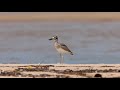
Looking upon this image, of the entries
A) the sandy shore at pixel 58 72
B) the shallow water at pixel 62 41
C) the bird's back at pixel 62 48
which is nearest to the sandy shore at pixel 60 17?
the shallow water at pixel 62 41

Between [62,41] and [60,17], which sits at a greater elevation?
[60,17]

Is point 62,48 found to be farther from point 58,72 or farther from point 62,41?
point 62,41

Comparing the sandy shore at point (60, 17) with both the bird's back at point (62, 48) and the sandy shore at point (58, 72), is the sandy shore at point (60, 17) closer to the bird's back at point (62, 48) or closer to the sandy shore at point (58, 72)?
the bird's back at point (62, 48)

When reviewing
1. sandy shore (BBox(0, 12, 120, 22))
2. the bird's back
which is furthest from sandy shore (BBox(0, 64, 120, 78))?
sandy shore (BBox(0, 12, 120, 22))

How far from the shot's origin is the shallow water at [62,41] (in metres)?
9.20

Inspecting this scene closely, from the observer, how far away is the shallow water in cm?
920

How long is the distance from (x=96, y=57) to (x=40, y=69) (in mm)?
2702

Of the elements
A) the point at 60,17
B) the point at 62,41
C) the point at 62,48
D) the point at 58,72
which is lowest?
the point at 58,72

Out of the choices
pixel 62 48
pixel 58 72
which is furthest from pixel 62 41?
pixel 58 72

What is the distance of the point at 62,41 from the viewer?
1216cm

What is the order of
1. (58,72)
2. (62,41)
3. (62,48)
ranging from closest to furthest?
(58,72) → (62,48) → (62,41)
